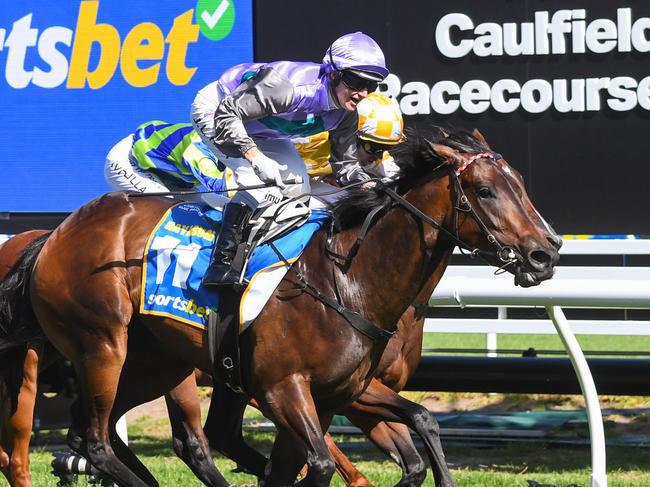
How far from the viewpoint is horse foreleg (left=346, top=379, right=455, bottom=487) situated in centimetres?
434

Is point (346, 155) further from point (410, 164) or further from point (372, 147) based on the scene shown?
point (410, 164)

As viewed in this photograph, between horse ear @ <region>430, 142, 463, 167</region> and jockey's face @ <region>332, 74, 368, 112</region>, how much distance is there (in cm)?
42

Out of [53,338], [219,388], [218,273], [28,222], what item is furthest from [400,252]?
[28,222]

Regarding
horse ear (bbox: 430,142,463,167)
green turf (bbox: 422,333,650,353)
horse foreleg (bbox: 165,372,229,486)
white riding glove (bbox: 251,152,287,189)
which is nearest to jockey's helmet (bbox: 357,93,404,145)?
horse ear (bbox: 430,142,463,167)

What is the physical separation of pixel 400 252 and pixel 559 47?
307 cm

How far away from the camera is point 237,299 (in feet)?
14.1

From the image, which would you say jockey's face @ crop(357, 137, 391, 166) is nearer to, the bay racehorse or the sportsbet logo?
the bay racehorse

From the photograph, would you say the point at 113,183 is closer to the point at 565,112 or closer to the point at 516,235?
the point at 565,112

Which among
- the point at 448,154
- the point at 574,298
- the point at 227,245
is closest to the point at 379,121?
the point at 448,154

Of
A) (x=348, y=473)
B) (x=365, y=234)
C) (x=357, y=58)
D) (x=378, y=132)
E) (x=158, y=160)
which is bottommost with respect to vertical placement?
(x=348, y=473)

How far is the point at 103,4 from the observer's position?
7.85 m

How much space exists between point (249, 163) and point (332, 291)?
0.62 meters

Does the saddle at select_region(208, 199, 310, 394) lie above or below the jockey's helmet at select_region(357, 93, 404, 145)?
below

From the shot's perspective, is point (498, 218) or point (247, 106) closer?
point (498, 218)
